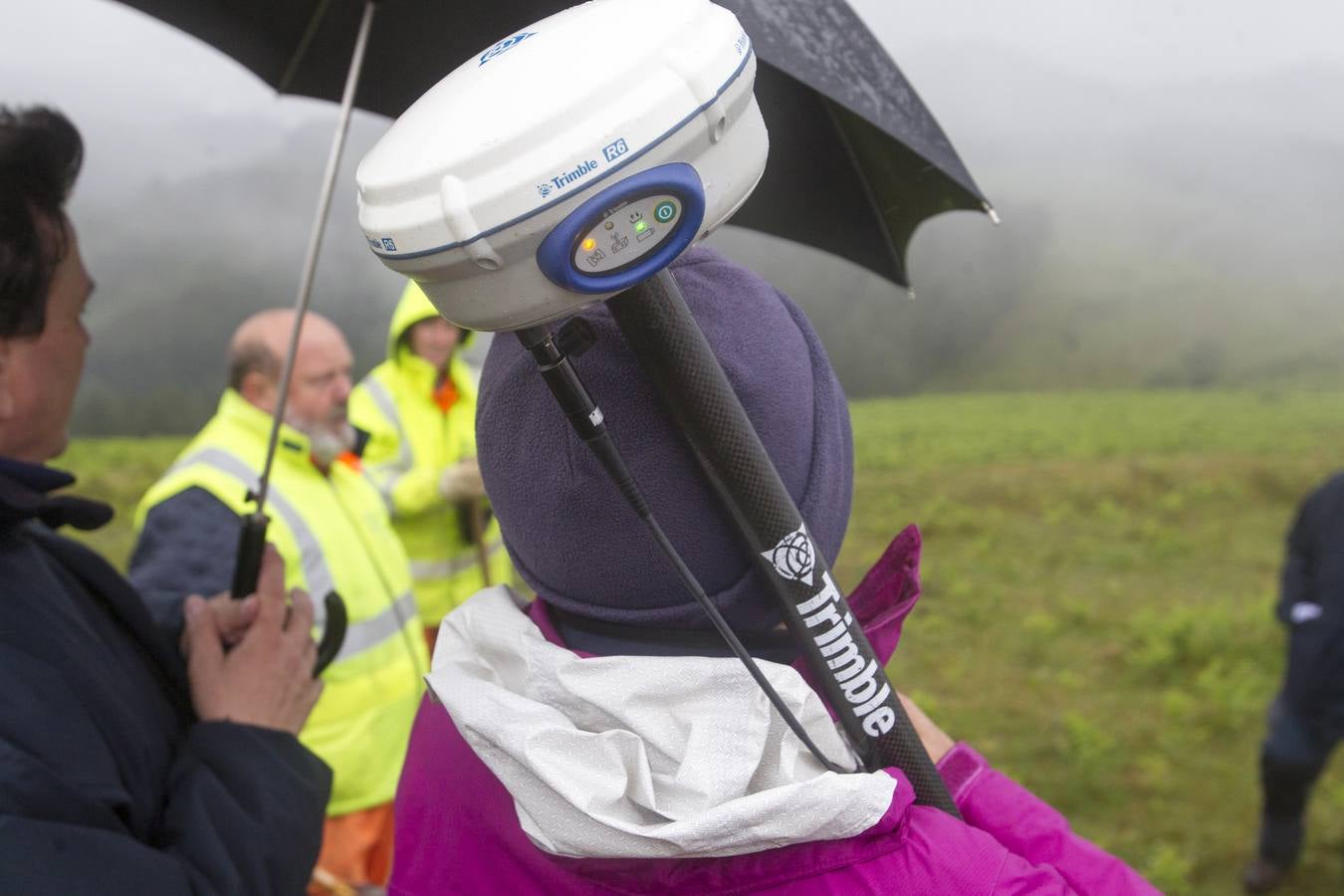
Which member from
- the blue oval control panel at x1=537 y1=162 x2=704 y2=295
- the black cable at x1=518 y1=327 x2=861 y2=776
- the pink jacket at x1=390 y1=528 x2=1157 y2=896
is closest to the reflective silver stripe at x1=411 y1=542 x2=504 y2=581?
the pink jacket at x1=390 y1=528 x2=1157 y2=896

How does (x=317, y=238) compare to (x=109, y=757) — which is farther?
(x=317, y=238)

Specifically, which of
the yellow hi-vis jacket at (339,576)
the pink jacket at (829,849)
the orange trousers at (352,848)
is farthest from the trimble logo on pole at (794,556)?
the orange trousers at (352,848)

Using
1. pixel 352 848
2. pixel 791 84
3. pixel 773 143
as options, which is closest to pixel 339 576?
pixel 352 848

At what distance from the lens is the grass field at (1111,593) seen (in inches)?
196

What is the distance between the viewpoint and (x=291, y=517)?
10.5ft

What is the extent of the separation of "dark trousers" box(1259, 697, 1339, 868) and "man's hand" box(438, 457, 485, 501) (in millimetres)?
3007

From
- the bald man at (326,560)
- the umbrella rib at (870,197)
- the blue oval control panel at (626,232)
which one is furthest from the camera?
the bald man at (326,560)

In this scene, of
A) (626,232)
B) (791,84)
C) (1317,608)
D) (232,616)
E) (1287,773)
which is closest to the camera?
(626,232)

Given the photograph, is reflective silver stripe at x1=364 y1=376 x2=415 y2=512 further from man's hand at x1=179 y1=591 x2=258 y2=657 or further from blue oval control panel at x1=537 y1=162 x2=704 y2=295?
blue oval control panel at x1=537 y1=162 x2=704 y2=295

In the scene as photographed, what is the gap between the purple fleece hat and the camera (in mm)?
970

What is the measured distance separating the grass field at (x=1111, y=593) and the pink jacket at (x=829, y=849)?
3713 mm

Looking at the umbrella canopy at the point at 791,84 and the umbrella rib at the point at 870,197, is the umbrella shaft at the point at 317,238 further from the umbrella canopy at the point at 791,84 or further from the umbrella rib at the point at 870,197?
the umbrella rib at the point at 870,197

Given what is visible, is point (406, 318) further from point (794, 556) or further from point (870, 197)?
point (794, 556)

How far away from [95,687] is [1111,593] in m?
7.76
